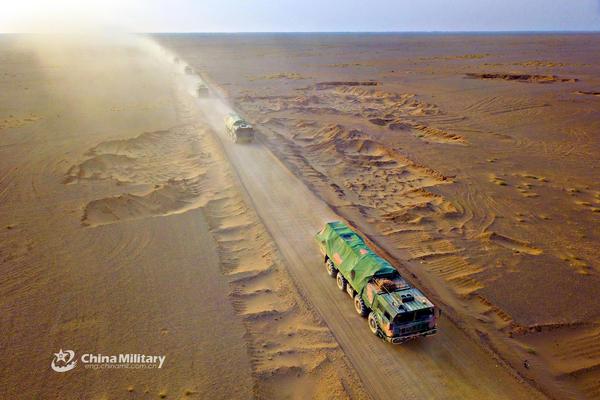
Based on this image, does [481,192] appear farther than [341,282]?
Yes

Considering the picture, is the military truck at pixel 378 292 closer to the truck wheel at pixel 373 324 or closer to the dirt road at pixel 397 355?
the truck wheel at pixel 373 324

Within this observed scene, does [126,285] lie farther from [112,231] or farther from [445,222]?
[445,222]

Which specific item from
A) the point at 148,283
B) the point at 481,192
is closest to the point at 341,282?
the point at 148,283

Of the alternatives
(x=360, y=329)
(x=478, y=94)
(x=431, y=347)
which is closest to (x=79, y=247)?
(x=360, y=329)

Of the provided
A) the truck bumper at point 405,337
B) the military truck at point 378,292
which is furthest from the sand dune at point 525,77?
the truck bumper at point 405,337

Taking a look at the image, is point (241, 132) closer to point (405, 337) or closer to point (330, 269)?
point (330, 269)
